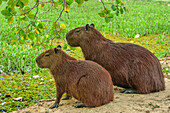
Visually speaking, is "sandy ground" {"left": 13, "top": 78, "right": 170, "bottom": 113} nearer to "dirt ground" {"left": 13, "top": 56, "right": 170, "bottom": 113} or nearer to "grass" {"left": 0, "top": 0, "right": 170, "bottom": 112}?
"dirt ground" {"left": 13, "top": 56, "right": 170, "bottom": 113}

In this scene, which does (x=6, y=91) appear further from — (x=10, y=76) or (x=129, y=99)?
(x=129, y=99)

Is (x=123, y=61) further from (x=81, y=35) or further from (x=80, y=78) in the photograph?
(x=80, y=78)

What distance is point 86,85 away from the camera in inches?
114

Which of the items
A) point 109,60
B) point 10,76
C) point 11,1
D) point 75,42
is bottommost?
point 10,76

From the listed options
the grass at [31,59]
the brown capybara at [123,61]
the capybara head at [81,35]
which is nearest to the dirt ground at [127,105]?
the brown capybara at [123,61]

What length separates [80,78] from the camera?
9.64 feet

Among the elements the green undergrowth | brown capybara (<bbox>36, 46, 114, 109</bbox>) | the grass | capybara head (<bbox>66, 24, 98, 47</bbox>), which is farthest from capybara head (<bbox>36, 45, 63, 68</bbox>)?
Answer: the green undergrowth

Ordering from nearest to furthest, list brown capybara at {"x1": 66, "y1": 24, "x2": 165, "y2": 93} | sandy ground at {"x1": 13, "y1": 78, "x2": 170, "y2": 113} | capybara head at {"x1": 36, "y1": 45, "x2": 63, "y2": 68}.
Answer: sandy ground at {"x1": 13, "y1": 78, "x2": 170, "y2": 113}, capybara head at {"x1": 36, "y1": 45, "x2": 63, "y2": 68}, brown capybara at {"x1": 66, "y1": 24, "x2": 165, "y2": 93}

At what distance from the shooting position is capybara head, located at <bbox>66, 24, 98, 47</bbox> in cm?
365

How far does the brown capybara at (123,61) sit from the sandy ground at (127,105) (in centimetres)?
18

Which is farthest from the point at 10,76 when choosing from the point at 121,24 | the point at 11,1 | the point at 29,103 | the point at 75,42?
the point at 121,24

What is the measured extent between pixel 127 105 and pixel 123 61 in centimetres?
79

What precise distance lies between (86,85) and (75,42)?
106 centimetres

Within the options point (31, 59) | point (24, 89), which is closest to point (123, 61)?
point (24, 89)
